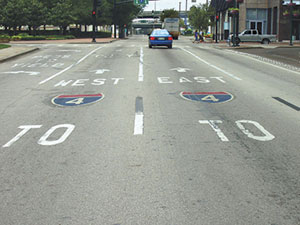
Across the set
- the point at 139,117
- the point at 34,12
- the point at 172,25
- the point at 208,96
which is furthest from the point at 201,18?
the point at 139,117

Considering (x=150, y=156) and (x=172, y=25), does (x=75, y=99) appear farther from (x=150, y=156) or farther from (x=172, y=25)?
(x=172, y=25)

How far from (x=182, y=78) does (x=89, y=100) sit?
16.9 feet

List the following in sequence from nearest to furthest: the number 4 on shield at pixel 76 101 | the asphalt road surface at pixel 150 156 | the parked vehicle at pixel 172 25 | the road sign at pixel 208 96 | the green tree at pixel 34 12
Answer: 1. the asphalt road surface at pixel 150 156
2. the number 4 on shield at pixel 76 101
3. the road sign at pixel 208 96
4. the green tree at pixel 34 12
5. the parked vehicle at pixel 172 25

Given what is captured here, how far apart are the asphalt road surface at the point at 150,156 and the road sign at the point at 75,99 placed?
2cm

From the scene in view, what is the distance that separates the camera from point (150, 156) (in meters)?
5.79

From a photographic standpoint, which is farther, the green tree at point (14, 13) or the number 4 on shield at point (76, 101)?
the green tree at point (14, 13)

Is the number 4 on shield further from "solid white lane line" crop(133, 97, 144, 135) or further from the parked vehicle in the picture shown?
the parked vehicle

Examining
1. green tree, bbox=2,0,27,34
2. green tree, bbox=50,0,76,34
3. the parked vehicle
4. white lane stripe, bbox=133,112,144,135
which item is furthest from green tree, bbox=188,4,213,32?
white lane stripe, bbox=133,112,144,135

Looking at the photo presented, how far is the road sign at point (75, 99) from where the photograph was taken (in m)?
10.0

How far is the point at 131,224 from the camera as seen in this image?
379 centimetres

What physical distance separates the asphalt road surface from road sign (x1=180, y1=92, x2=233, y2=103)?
Answer: 25mm

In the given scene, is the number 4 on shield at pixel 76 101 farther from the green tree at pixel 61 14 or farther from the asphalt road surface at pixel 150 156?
the green tree at pixel 61 14

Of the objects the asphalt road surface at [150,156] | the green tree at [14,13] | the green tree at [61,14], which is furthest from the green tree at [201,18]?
the asphalt road surface at [150,156]

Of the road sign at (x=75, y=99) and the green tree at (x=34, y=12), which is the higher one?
A: the green tree at (x=34, y=12)
